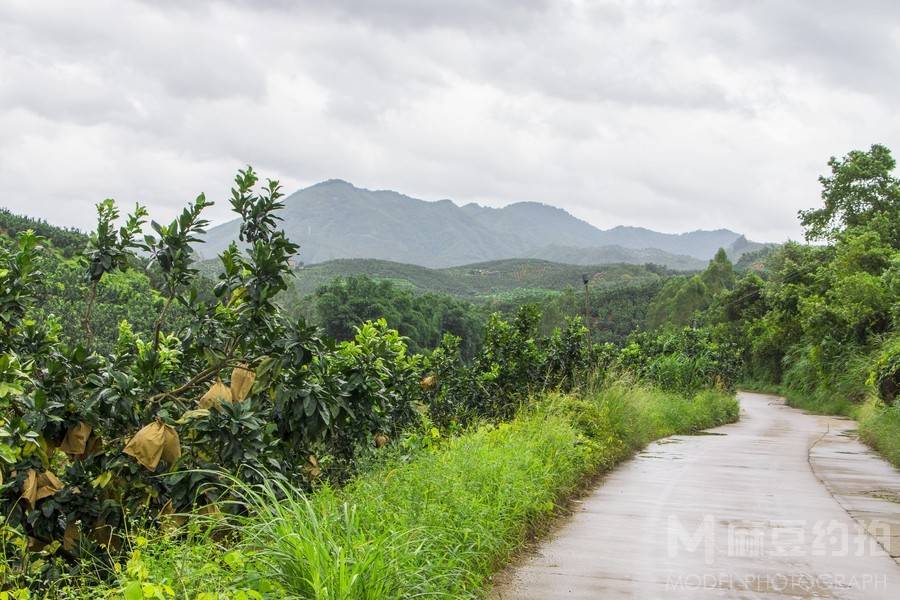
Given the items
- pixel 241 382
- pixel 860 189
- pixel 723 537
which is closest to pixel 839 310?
pixel 860 189

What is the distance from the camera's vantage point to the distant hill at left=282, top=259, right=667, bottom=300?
13562 centimetres

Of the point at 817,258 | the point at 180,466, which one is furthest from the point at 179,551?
the point at 817,258

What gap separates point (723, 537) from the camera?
21.1 feet

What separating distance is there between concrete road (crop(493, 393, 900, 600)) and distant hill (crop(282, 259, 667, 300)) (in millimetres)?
117340

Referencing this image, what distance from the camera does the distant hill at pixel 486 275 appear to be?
135625mm

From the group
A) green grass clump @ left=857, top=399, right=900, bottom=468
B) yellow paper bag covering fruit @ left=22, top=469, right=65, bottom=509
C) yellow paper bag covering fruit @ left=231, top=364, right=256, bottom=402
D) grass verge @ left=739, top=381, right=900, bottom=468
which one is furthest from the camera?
grass verge @ left=739, top=381, right=900, bottom=468

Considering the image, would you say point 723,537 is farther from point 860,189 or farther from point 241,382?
point 860,189

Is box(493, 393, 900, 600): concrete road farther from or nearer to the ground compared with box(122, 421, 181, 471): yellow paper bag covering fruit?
nearer to the ground

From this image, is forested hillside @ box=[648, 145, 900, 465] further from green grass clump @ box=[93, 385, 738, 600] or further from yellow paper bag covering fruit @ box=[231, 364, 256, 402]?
yellow paper bag covering fruit @ box=[231, 364, 256, 402]

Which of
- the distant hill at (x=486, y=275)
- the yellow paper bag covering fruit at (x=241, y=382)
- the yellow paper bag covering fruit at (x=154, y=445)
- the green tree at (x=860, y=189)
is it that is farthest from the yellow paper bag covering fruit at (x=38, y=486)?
the distant hill at (x=486, y=275)

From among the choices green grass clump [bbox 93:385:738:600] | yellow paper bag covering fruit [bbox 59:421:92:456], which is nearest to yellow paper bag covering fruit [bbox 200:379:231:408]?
green grass clump [bbox 93:385:738:600]

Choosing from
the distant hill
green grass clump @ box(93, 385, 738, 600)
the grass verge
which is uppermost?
the distant hill

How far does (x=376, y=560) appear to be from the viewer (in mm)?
3564

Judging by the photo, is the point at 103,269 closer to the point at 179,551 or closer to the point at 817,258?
the point at 179,551
